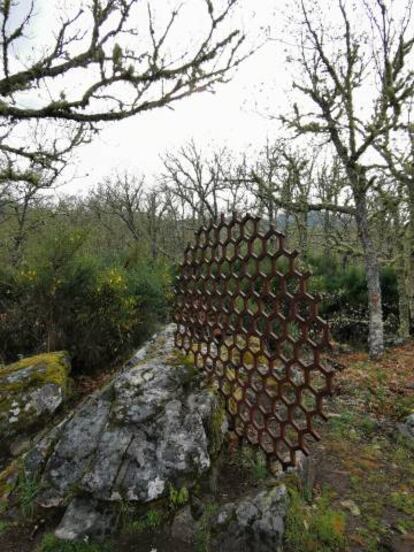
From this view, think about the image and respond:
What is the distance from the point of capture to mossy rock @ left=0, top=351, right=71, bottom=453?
5.02 meters

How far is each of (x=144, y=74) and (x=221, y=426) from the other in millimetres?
7416

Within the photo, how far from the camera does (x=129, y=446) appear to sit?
3.46 m

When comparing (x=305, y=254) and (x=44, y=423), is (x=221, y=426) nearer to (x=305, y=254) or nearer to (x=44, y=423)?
(x=44, y=423)

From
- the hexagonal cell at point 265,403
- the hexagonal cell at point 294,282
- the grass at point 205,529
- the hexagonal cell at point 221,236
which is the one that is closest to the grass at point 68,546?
the grass at point 205,529

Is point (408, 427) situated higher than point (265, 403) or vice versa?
point (265, 403)

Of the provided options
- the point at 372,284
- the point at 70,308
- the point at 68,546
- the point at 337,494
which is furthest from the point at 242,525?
the point at 372,284

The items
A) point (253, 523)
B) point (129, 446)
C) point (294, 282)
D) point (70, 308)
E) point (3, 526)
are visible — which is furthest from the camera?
point (294, 282)

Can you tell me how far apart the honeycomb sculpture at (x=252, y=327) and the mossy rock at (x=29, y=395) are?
7.13 feet

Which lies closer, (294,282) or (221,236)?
(221,236)

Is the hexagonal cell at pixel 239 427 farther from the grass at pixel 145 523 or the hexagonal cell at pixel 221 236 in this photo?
the hexagonal cell at pixel 221 236

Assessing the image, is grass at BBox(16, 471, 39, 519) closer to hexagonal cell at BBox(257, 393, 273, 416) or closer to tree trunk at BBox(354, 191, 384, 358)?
hexagonal cell at BBox(257, 393, 273, 416)

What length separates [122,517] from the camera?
3135mm

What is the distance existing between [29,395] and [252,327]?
3.55 m

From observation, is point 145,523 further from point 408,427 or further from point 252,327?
point 408,427
